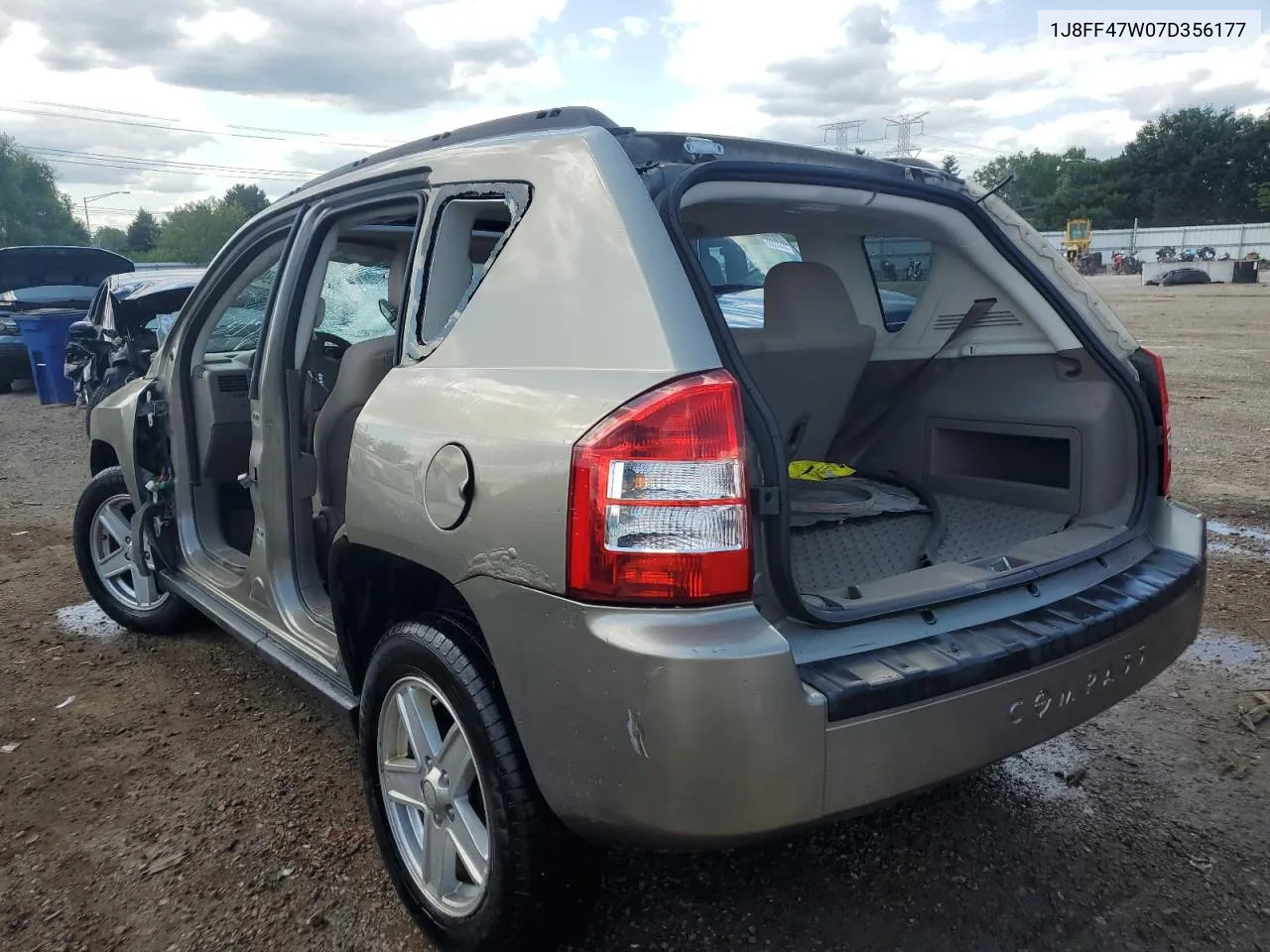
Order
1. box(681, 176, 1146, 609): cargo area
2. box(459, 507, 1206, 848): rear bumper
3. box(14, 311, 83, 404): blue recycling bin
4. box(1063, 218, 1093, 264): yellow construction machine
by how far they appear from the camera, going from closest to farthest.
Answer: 1. box(459, 507, 1206, 848): rear bumper
2. box(681, 176, 1146, 609): cargo area
3. box(14, 311, 83, 404): blue recycling bin
4. box(1063, 218, 1093, 264): yellow construction machine

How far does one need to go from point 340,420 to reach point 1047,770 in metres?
2.47

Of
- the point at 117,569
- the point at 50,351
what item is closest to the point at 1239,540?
the point at 117,569

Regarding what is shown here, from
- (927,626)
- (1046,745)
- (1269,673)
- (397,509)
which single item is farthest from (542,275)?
(1269,673)

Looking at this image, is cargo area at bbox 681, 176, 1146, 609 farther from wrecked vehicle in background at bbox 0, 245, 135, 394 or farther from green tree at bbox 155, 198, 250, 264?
green tree at bbox 155, 198, 250, 264

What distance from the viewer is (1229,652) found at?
3.75m

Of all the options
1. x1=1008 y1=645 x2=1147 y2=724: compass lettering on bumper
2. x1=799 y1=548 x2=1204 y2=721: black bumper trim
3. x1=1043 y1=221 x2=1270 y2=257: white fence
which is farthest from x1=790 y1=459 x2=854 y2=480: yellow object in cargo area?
x1=1043 y1=221 x2=1270 y2=257: white fence

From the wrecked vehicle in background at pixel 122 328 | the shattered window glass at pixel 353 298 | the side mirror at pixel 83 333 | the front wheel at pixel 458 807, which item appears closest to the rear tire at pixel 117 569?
the shattered window glass at pixel 353 298

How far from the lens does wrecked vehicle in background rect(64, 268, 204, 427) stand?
952 centimetres

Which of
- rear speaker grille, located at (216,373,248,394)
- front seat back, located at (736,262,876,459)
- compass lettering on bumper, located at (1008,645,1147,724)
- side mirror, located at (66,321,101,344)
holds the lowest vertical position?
compass lettering on bumper, located at (1008,645,1147,724)

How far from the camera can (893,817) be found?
2.71m

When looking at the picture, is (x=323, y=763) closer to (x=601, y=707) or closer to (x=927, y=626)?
(x=601, y=707)

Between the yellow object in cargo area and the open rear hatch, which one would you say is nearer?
the open rear hatch

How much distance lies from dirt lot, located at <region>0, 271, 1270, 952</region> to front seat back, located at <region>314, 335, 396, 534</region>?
34.1 inches

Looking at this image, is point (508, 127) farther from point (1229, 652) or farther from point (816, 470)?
point (1229, 652)
